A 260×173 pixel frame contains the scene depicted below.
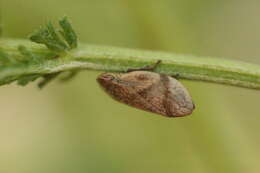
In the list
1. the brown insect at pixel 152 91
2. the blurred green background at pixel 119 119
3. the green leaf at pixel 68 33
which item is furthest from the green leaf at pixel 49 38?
the blurred green background at pixel 119 119

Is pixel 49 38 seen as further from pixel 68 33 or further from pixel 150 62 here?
pixel 150 62

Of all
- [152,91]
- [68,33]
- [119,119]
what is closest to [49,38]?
[68,33]

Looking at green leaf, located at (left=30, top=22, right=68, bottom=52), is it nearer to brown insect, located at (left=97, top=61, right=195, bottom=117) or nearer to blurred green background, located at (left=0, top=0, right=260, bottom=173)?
brown insect, located at (left=97, top=61, right=195, bottom=117)

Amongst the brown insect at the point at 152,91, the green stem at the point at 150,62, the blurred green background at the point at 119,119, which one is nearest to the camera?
the green stem at the point at 150,62

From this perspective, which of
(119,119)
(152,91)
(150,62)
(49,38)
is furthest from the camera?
(119,119)

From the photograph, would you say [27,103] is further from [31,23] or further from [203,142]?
[203,142]

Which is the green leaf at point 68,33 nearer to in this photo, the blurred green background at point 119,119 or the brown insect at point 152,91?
the brown insect at point 152,91
